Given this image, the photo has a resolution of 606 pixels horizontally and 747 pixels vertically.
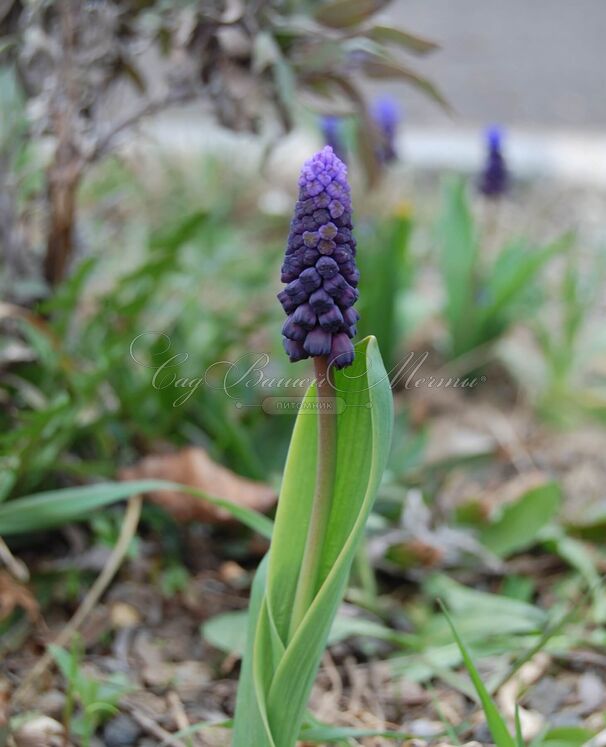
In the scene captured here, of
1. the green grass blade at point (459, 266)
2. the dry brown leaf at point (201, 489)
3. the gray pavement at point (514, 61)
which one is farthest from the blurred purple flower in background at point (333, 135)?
the gray pavement at point (514, 61)

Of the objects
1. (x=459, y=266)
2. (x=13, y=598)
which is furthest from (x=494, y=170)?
Answer: (x=13, y=598)

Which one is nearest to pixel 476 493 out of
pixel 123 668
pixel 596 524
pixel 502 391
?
pixel 596 524

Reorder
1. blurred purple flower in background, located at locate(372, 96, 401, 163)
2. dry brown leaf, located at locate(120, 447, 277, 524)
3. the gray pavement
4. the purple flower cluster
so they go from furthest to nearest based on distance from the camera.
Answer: the gray pavement < blurred purple flower in background, located at locate(372, 96, 401, 163) < dry brown leaf, located at locate(120, 447, 277, 524) < the purple flower cluster

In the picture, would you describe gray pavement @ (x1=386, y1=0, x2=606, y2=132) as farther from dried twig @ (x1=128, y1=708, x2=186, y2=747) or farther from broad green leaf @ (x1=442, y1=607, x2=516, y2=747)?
broad green leaf @ (x1=442, y1=607, x2=516, y2=747)

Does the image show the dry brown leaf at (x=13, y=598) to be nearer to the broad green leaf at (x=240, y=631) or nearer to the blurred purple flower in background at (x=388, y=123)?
the broad green leaf at (x=240, y=631)

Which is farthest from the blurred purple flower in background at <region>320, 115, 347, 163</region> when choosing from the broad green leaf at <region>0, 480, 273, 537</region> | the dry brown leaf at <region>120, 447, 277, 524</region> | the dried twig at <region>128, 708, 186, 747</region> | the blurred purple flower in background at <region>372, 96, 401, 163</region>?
the dried twig at <region>128, 708, 186, 747</region>

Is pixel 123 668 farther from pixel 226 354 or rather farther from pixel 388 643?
pixel 226 354

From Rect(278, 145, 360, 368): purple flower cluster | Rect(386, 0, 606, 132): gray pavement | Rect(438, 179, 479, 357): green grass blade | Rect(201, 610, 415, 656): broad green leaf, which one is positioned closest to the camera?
Rect(278, 145, 360, 368): purple flower cluster
